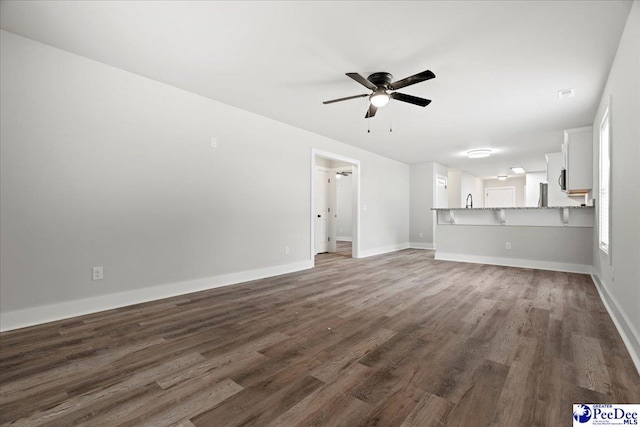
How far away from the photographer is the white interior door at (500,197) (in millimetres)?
12945

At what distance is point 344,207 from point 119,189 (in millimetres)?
7640

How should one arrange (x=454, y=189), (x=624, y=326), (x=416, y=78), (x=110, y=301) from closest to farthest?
(x=624, y=326) → (x=416, y=78) → (x=110, y=301) → (x=454, y=189)

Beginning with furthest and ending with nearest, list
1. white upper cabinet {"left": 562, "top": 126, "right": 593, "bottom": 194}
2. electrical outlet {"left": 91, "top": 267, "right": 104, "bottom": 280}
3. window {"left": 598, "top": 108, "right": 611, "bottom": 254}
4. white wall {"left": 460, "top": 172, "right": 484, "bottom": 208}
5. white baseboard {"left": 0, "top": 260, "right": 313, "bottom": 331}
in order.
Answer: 1. white wall {"left": 460, "top": 172, "right": 484, "bottom": 208}
2. white upper cabinet {"left": 562, "top": 126, "right": 593, "bottom": 194}
3. window {"left": 598, "top": 108, "right": 611, "bottom": 254}
4. electrical outlet {"left": 91, "top": 267, "right": 104, "bottom": 280}
5. white baseboard {"left": 0, "top": 260, "right": 313, "bottom": 331}

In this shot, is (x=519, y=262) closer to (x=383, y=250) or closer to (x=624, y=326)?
(x=383, y=250)

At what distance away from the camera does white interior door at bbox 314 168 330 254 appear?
24.9 feet

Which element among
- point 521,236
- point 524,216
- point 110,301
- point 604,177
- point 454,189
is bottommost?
point 110,301

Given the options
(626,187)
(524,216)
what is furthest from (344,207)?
(626,187)

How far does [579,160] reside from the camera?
199 inches

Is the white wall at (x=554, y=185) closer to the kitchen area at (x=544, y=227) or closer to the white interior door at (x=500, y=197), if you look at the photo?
the kitchen area at (x=544, y=227)

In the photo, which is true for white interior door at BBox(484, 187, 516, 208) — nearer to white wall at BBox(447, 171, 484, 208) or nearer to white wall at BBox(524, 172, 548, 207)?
white wall at BBox(447, 171, 484, 208)

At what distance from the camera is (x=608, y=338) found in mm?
2270

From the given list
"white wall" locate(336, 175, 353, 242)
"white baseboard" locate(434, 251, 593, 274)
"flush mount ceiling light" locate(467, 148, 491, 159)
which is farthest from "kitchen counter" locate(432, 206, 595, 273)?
"white wall" locate(336, 175, 353, 242)

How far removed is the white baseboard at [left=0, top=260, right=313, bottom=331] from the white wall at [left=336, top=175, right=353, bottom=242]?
5.94 metres

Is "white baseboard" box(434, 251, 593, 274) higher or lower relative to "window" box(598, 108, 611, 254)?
lower
